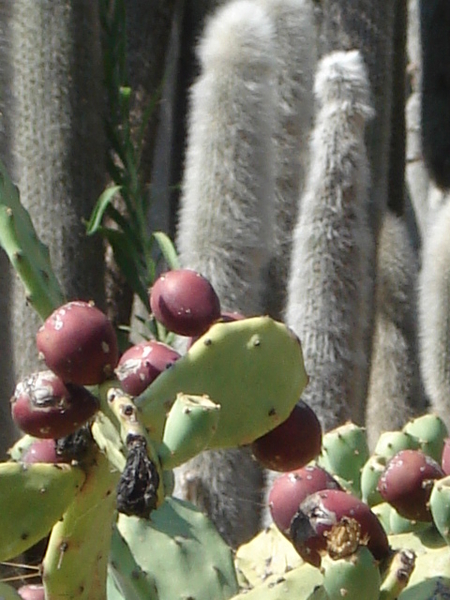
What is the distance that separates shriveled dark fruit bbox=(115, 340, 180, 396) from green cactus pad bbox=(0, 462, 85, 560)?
0.12 meters

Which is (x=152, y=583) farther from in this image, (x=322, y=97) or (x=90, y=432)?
(x=322, y=97)

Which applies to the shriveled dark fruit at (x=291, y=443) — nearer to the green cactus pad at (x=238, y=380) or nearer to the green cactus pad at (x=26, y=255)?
the green cactus pad at (x=238, y=380)

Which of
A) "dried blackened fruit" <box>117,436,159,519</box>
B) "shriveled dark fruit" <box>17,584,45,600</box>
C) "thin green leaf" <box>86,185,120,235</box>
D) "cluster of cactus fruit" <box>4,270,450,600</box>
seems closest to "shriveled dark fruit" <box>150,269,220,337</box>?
"cluster of cactus fruit" <box>4,270,450,600</box>

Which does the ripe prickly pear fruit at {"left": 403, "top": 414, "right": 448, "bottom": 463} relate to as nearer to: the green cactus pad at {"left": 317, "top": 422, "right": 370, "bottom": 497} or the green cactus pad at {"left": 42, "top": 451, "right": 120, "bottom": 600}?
the green cactus pad at {"left": 317, "top": 422, "right": 370, "bottom": 497}

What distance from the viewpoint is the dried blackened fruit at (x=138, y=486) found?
81 centimetres

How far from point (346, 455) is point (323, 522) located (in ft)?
1.45

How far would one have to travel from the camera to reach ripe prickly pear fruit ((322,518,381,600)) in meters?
0.87

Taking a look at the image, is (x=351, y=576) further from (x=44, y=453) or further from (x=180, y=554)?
(x=180, y=554)

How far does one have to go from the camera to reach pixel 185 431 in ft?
3.02

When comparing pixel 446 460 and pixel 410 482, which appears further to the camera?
pixel 446 460

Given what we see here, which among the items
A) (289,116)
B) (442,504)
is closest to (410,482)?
(442,504)

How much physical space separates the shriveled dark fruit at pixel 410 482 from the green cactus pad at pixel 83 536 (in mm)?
349

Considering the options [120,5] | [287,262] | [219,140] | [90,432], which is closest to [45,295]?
[90,432]

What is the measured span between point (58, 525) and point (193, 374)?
7.2 inches
